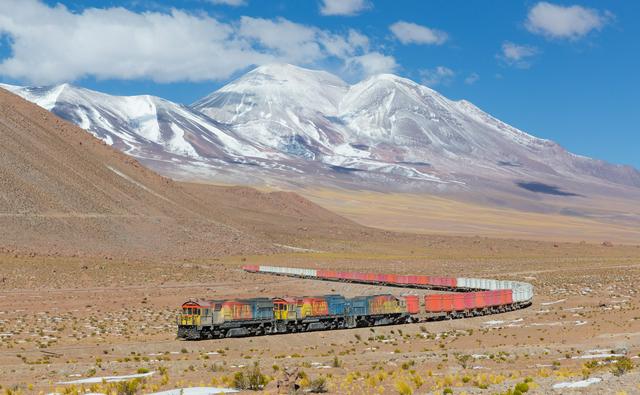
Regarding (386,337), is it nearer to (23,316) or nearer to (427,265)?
(23,316)

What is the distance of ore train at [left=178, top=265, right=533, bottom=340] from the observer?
4322 centimetres

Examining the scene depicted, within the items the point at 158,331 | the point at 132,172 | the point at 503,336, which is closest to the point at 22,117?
the point at 132,172

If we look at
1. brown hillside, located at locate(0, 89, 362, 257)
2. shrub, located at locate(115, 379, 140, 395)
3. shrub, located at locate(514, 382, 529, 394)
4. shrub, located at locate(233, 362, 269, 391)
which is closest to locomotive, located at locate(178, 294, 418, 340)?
shrub, located at locate(233, 362, 269, 391)

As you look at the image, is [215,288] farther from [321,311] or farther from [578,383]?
[578,383]

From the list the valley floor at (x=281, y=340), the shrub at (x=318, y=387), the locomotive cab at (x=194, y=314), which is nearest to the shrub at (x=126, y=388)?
the valley floor at (x=281, y=340)

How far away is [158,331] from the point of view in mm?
47750

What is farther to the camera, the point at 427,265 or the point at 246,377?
the point at 427,265

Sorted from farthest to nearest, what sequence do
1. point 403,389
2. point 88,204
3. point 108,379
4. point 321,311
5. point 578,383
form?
point 88,204
point 321,311
point 108,379
point 403,389
point 578,383

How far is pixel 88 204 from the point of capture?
370ft

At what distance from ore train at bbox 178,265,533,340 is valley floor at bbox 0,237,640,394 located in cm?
101

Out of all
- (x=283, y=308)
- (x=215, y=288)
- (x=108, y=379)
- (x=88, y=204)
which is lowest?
(x=108, y=379)

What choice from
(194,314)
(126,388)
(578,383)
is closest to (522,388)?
(578,383)

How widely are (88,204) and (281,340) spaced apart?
74.6 metres

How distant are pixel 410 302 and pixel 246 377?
30.8 m
